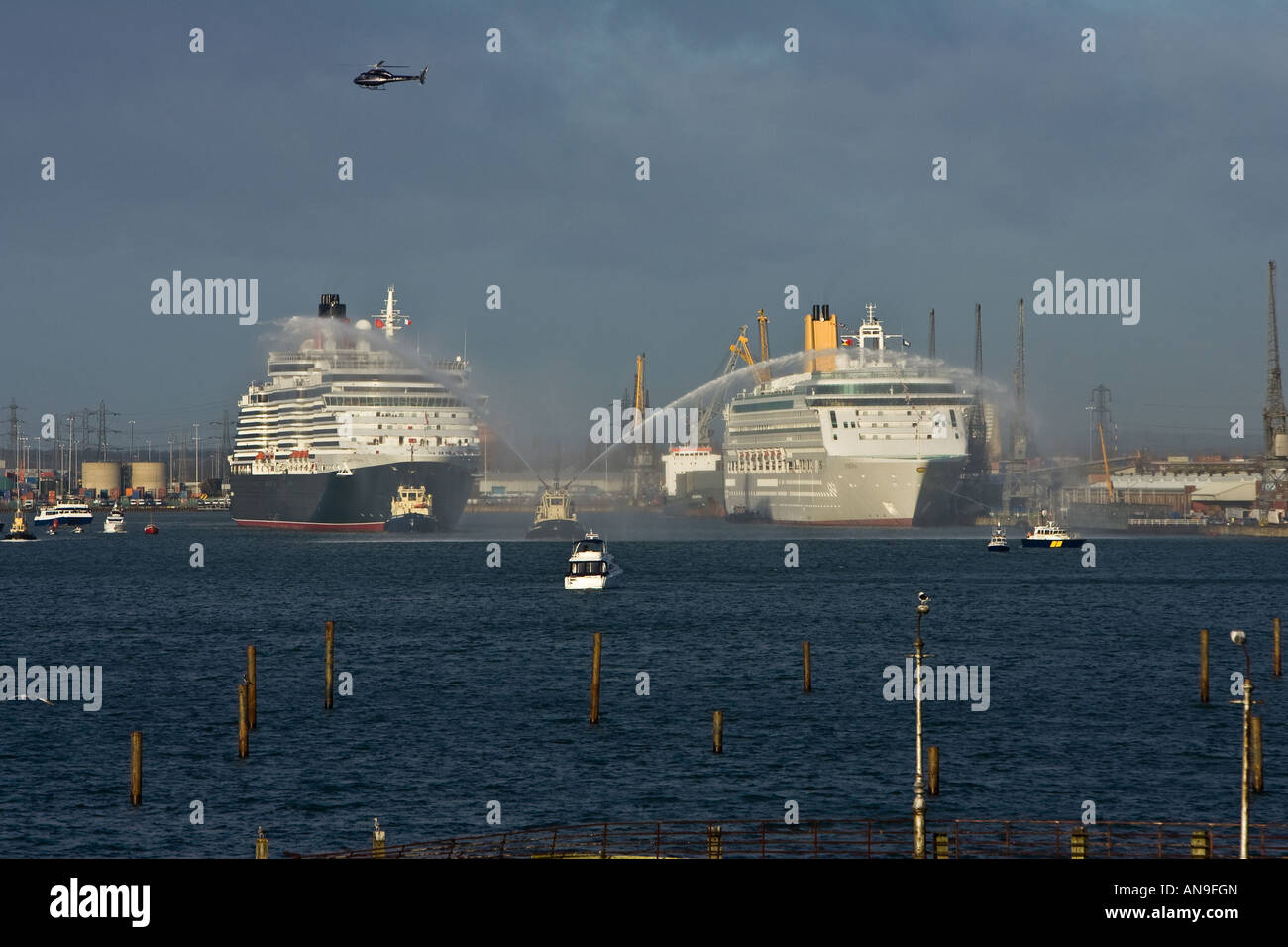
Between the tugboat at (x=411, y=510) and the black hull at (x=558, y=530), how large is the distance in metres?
16.6

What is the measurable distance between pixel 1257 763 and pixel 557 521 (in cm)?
14909

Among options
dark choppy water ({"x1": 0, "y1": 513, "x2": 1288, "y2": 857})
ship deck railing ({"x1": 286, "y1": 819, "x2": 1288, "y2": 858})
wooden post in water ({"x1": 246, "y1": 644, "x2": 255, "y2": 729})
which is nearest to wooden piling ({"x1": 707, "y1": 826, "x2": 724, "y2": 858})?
ship deck railing ({"x1": 286, "y1": 819, "x2": 1288, "y2": 858})

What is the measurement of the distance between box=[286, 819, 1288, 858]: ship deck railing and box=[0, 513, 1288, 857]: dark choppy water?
2.15 metres

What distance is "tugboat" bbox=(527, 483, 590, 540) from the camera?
7721 inches

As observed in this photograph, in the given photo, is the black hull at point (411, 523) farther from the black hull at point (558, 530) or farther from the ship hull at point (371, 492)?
the black hull at point (558, 530)

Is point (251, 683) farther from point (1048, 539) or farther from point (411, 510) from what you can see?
point (1048, 539)

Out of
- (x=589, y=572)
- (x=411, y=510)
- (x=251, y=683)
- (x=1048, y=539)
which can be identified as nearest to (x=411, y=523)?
(x=411, y=510)

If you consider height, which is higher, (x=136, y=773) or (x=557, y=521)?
(x=557, y=521)

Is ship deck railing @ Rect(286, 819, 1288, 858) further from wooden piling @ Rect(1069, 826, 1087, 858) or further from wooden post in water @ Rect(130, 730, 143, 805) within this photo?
wooden post in water @ Rect(130, 730, 143, 805)

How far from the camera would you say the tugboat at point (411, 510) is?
185 m

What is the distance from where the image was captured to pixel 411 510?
185 m

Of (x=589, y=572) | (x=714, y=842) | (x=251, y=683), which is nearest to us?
(x=714, y=842)

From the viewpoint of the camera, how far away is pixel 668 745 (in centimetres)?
5738
